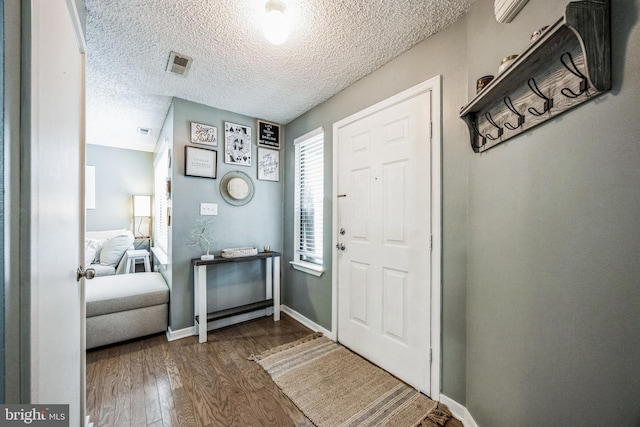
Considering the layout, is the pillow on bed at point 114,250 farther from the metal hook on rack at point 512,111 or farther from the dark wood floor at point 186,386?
the metal hook on rack at point 512,111

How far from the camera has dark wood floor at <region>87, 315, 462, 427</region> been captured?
146 cm

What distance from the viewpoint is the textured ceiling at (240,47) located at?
55.8 inches

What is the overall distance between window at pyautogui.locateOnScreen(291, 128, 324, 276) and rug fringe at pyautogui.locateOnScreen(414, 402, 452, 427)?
4.59 feet

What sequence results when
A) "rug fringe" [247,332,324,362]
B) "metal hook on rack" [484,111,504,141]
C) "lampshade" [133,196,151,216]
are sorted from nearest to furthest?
"metal hook on rack" [484,111,504,141], "rug fringe" [247,332,324,362], "lampshade" [133,196,151,216]

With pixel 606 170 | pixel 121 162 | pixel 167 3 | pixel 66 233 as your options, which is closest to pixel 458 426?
pixel 606 170

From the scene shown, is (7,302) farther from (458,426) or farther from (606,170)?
(458,426)

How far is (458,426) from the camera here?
1399 millimetres

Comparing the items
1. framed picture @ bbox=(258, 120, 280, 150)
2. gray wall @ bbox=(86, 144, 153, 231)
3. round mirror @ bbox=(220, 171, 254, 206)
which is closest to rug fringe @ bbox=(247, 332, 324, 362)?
round mirror @ bbox=(220, 171, 254, 206)

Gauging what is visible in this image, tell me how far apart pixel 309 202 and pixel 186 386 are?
195 centimetres

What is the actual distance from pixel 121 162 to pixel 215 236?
3393 mm

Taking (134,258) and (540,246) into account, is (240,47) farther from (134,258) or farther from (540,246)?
(134,258)

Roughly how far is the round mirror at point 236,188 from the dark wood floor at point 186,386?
4.89 feet

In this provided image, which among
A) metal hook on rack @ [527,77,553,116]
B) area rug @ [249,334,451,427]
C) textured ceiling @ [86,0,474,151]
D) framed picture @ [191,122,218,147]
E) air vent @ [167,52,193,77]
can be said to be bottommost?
area rug @ [249,334,451,427]

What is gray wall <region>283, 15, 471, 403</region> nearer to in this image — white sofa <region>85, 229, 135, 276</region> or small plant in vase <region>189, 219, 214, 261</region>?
small plant in vase <region>189, 219, 214, 261</region>
